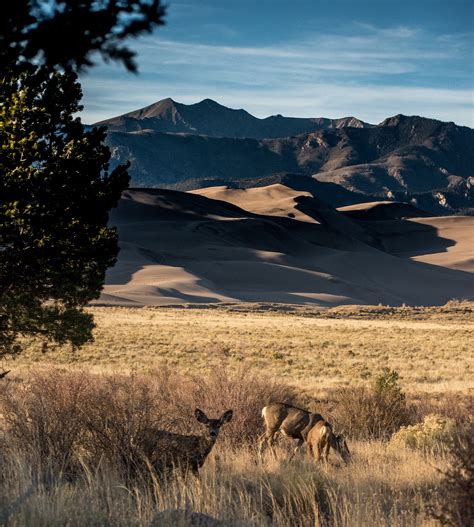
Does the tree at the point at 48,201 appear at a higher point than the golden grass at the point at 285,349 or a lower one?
higher

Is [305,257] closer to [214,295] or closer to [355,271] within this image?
[355,271]

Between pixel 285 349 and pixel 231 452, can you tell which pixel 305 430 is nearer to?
pixel 231 452

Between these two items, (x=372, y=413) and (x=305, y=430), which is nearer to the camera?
(x=305, y=430)

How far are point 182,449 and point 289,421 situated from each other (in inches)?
111

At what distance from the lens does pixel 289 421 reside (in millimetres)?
10609

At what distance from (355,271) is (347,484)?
459 feet

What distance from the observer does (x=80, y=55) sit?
5043mm

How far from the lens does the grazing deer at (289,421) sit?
1049cm

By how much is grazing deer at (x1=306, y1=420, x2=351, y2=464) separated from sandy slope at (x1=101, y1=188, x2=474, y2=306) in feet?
249

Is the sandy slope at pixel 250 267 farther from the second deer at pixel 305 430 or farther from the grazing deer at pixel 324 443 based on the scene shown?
the grazing deer at pixel 324 443

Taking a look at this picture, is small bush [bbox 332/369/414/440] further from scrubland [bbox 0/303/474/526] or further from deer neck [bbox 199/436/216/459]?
deer neck [bbox 199/436/216/459]

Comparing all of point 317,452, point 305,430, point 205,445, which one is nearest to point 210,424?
point 205,445

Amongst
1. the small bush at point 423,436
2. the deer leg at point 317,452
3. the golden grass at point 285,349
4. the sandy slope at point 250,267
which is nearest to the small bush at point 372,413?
the small bush at point 423,436

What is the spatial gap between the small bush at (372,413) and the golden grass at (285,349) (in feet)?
8.40
